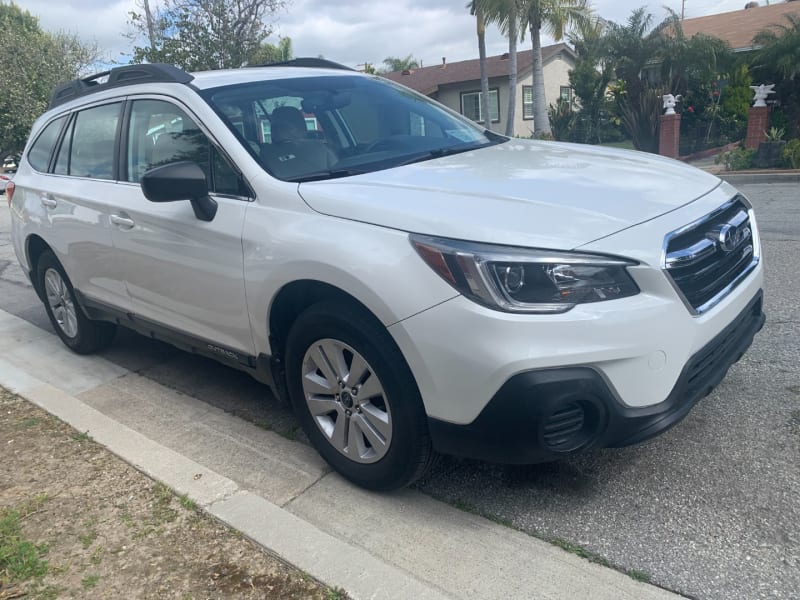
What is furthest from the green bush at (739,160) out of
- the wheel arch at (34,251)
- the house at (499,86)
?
the house at (499,86)

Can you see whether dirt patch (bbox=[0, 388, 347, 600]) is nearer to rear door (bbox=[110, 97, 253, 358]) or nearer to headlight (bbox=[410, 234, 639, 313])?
rear door (bbox=[110, 97, 253, 358])

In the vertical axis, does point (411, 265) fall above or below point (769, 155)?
above

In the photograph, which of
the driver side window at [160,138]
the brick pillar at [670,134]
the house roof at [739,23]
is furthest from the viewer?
the house roof at [739,23]

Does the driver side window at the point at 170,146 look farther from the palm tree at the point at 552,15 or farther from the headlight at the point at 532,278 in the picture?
the palm tree at the point at 552,15

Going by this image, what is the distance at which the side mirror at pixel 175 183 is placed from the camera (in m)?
3.21

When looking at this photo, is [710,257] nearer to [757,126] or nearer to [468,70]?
[757,126]

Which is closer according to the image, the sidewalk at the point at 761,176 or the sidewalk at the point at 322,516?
the sidewalk at the point at 322,516

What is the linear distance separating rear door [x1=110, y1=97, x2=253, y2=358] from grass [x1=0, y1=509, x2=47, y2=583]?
3.93 ft

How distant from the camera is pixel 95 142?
460 cm

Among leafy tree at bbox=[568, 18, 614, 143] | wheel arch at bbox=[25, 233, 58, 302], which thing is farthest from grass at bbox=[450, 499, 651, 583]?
leafy tree at bbox=[568, 18, 614, 143]

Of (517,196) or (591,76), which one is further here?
(591,76)

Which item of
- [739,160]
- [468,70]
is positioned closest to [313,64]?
[739,160]

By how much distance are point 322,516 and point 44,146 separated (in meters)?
3.90

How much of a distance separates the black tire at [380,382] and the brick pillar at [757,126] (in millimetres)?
16517
